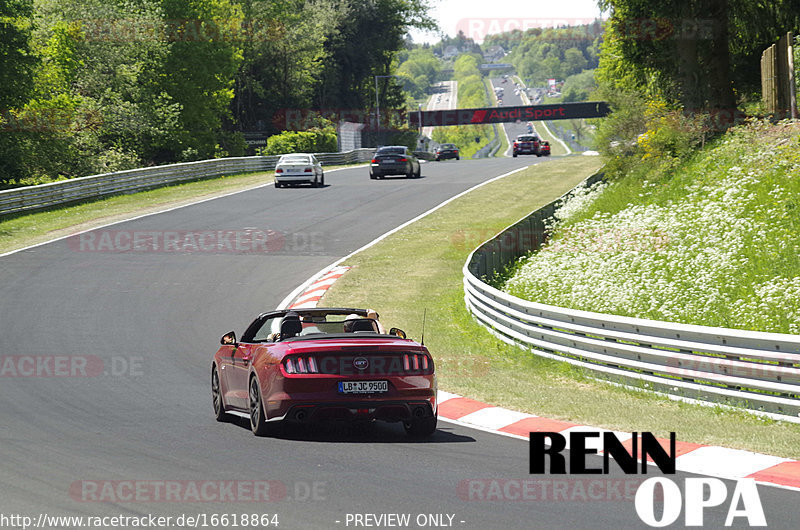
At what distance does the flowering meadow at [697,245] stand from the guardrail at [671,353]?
203 centimetres

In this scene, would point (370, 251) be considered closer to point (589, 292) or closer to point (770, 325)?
point (589, 292)

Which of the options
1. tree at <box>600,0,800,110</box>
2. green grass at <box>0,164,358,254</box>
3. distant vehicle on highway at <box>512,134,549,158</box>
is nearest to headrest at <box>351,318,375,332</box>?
green grass at <box>0,164,358,254</box>

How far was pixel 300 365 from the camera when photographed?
973 cm

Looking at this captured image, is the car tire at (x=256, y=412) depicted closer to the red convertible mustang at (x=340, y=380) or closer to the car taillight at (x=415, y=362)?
the red convertible mustang at (x=340, y=380)

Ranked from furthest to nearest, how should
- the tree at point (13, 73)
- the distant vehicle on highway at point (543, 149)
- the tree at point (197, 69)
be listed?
the distant vehicle on highway at point (543, 149), the tree at point (197, 69), the tree at point (13, 73)

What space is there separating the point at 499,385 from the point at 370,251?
15253 millimetres

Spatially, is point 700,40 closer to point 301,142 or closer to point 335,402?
point 335,402

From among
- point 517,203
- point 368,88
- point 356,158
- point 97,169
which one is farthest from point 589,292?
point 368,88

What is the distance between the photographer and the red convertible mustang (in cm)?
967

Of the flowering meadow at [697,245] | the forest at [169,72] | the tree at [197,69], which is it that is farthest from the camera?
the tree at [197,69]

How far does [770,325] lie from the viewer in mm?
14695

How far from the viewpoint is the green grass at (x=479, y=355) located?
10.7 meters

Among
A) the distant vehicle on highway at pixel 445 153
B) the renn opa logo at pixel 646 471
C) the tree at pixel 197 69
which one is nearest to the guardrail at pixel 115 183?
the tree at pixel 197 69

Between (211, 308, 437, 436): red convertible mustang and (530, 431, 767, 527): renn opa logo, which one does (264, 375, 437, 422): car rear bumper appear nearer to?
(211, 308, 437, 436): red convertible mustang
